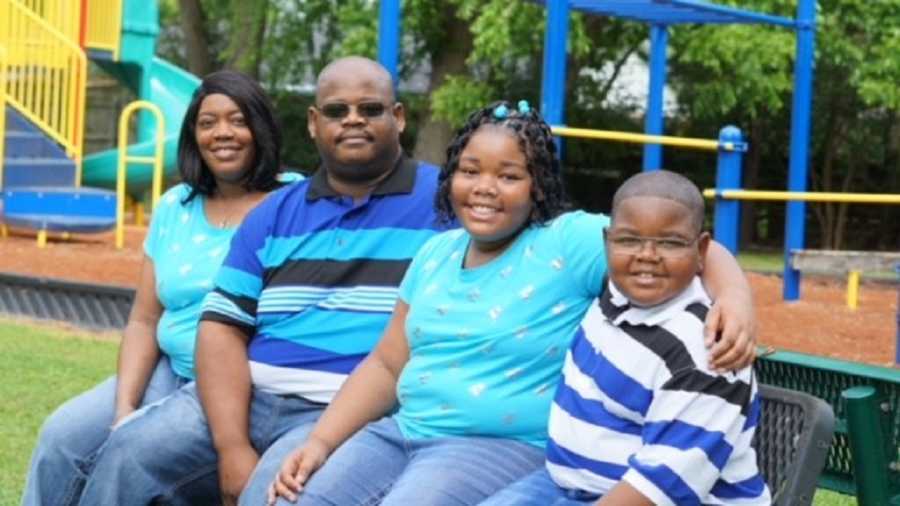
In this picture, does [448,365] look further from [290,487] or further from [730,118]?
[730,118]

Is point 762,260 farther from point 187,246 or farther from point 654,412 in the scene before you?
point 654,412

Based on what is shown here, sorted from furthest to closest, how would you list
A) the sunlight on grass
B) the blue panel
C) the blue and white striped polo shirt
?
the blue panel, the sunlight on grass, the blue and white striped polo shirt

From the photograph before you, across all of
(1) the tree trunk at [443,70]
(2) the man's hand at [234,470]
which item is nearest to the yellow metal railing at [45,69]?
(1) the tree trunk at [443,70]

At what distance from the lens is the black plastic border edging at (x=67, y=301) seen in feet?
33.5

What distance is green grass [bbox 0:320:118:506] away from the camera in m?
6.57

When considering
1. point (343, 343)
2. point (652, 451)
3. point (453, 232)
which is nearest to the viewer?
point (652, 451)

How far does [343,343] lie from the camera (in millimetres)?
4410

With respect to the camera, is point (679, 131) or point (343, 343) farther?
point (679, 131)

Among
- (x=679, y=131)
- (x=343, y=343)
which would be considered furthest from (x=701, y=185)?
(x=343, y=343)

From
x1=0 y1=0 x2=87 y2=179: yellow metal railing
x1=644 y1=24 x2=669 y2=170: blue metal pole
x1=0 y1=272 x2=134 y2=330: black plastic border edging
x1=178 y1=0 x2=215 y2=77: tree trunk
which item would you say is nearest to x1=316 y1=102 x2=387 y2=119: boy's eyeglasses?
x1=0 y1=272 x2=134 y2=330: black plastic border edging

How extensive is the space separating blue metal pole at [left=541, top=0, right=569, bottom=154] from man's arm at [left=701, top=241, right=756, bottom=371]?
6.87 m

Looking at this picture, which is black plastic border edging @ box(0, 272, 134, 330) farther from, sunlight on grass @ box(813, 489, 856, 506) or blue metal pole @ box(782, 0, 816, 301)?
blue metal pole @ box(782, 0, 816, 301)

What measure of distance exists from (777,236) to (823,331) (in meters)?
15.5

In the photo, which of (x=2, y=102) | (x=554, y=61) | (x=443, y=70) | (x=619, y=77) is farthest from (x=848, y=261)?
(x=619, y=77)
